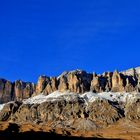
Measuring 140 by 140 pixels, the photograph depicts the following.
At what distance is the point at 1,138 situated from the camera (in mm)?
180625

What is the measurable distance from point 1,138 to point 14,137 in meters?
15.6

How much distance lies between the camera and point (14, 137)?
642 ft

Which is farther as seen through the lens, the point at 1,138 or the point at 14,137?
the point at 14,137
